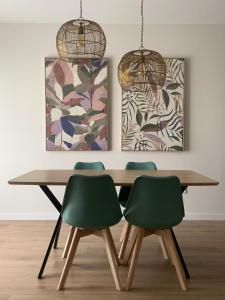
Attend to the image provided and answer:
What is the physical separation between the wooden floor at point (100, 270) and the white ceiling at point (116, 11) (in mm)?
2622

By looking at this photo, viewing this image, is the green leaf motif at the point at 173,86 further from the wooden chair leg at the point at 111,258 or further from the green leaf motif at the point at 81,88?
the wooden chair leg at the point at 111,258

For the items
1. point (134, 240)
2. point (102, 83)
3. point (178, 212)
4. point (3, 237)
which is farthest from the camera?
point (102, 83)

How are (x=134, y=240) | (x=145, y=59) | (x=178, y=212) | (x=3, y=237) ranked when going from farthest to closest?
1. (x=3, y=237)
2. (x=145, y=59)
3. (x=134, y=240)
4. (x=178, y=212)

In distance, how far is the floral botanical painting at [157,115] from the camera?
157 inches

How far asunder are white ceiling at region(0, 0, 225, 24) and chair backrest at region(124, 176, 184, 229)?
2.26m

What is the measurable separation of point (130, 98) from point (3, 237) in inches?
89.4

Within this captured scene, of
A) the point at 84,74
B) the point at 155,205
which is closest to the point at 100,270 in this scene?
the point at 155,205

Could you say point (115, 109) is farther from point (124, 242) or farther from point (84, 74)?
point (124, 242)

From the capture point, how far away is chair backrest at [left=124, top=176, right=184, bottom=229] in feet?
7.06

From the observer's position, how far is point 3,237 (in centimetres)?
332

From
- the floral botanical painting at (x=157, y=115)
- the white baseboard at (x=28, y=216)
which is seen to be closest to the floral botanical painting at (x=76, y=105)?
the floral botanical painting at (x=157, y=115)

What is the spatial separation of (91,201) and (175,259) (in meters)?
0.77

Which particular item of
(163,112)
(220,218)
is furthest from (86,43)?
(220,218)

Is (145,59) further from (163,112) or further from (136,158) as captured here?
(136,158)
